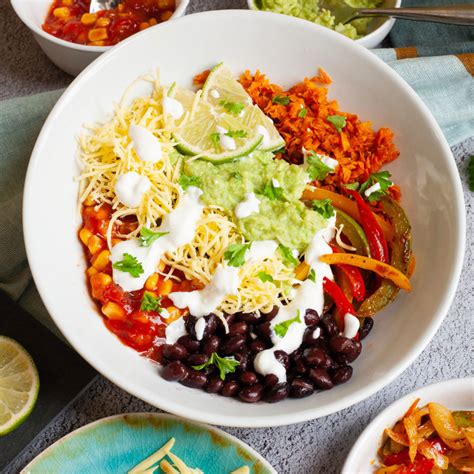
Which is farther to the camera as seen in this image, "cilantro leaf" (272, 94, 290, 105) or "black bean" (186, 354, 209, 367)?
"cilantro leaf" (272, 94, 290, 105)

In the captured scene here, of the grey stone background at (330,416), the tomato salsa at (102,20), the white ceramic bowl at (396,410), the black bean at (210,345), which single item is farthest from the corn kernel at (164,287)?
the tomato salsa at (102,20)

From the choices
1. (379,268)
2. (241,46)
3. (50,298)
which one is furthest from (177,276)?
(241,46)

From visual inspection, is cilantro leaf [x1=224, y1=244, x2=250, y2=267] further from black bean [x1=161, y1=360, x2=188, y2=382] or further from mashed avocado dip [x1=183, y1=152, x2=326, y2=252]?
black bean [x1=161, y1=360, x2=188, y2=382]

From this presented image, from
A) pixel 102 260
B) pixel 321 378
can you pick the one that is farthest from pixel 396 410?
pixel 102 260

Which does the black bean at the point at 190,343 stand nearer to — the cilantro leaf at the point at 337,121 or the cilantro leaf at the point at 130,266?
the cilantro leaf at the point at 130,266

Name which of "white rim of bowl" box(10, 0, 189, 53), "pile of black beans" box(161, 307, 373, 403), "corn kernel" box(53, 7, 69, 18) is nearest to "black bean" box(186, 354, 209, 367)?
"pile of black beans" box(161, 307, 373, 403)

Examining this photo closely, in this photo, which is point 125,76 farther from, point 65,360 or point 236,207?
point 65,360

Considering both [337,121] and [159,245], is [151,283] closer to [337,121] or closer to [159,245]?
[159,245]
